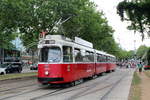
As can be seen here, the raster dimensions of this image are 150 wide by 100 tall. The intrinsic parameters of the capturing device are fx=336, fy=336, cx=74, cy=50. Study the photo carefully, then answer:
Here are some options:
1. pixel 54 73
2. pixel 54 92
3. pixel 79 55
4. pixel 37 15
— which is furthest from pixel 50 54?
pixel 37 15

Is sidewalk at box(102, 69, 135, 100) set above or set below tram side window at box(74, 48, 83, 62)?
below

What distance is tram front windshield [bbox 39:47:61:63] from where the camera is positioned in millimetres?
20078

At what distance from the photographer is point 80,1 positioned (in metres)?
36.3

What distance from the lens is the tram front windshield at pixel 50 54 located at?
2008cm

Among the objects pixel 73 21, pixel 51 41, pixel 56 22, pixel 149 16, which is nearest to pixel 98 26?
pixel 73 21

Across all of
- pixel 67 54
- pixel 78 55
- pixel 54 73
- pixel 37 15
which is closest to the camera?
pixel 54 73

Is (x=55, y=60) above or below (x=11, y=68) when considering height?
above

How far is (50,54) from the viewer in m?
20.2

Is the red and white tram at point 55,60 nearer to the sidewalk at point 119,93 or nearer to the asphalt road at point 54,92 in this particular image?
the asphalt road at point 54,92

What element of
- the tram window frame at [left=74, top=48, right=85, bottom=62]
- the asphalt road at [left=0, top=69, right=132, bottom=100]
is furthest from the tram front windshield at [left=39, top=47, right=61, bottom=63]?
the tram window frame at [left=74, top=48, right=85, bottom=62]

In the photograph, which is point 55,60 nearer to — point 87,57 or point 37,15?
point 87,57

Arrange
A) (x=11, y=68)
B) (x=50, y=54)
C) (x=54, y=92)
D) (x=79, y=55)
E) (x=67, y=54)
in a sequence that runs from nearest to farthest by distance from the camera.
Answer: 1. (x=54, y=92)
2. (x=50, y=54)
3. (x=67, y=54)
4. (x=79, y=55)
5. (x=11, y=68)

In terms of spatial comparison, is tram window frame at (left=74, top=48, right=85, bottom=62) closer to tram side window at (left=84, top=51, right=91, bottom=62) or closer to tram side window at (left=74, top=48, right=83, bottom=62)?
tram side window at (left=74, top=48, right=83, bottom=62)

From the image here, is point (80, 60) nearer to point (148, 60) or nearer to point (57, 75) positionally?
point (57, 75)
